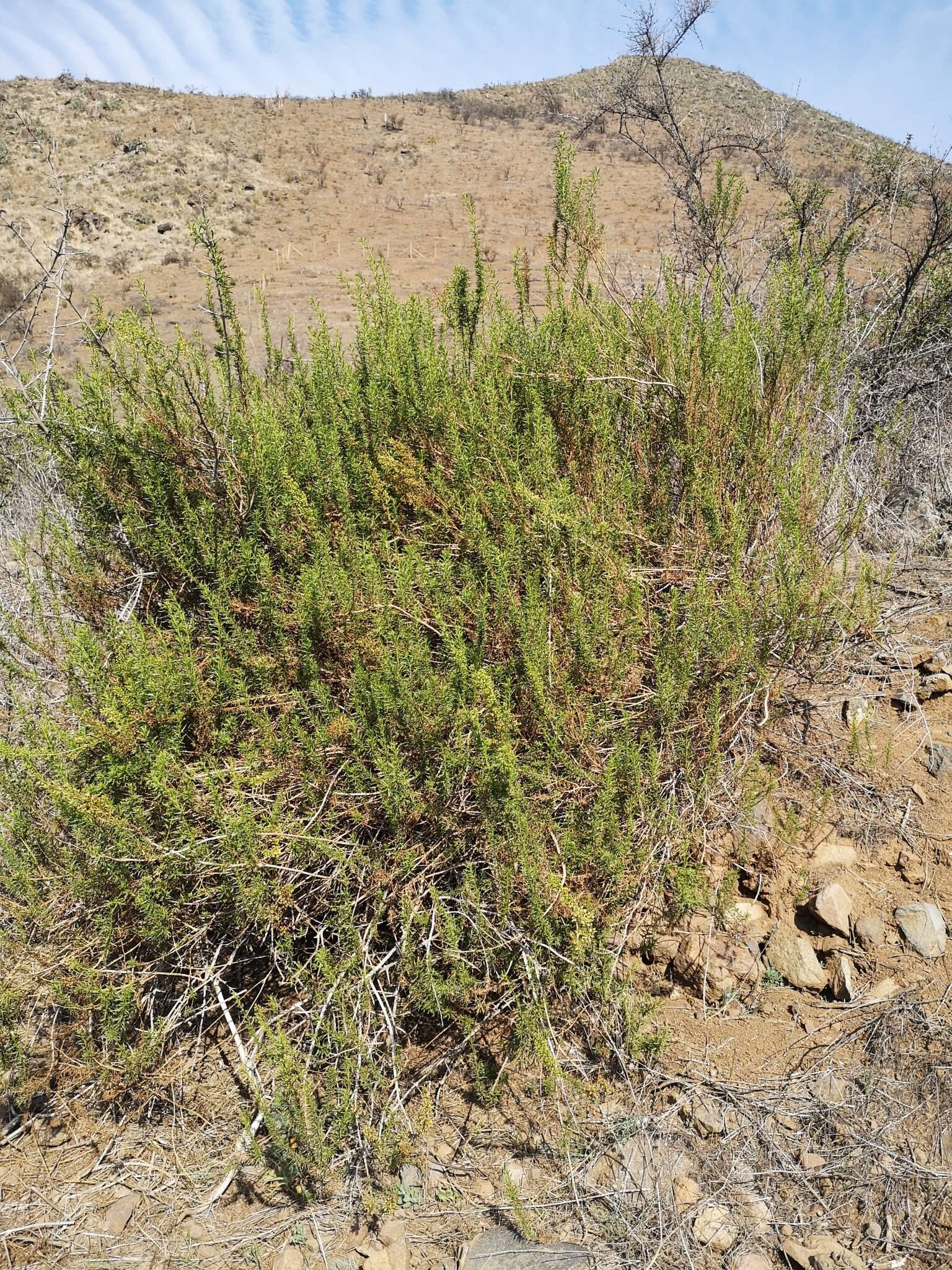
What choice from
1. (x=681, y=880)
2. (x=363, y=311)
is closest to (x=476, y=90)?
(x=363, y=311)

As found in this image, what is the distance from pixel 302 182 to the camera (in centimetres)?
2272

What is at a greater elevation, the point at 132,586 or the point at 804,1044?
the point at 132,586

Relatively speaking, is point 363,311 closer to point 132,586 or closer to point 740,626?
point 132,586

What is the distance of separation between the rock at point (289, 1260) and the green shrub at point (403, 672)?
0.16m

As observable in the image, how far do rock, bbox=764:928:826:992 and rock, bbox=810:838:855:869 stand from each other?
0.23 metres

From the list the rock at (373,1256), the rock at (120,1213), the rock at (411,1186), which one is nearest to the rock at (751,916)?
the rock at (411,1186)

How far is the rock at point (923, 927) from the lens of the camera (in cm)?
213

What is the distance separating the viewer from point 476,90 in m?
39.8

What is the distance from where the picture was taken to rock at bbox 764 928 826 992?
2182mm

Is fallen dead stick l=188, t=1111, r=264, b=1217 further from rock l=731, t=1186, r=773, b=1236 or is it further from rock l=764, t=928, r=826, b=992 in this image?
rock l=764, t=928, r=826, b=992

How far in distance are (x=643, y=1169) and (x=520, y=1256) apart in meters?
0.34

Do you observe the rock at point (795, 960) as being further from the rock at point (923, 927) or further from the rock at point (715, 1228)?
the rock at point (715, 1228)

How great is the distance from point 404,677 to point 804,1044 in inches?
56.2

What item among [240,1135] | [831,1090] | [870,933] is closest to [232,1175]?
[240,1135]
